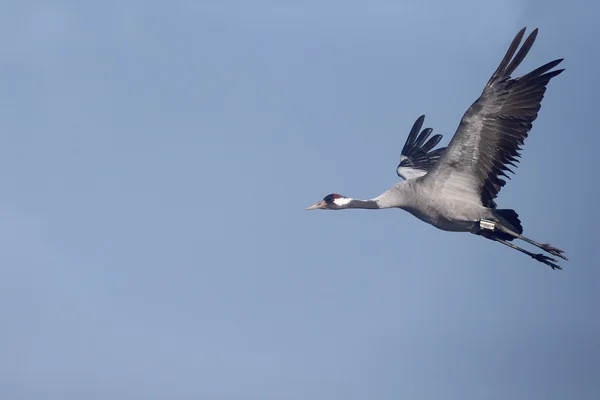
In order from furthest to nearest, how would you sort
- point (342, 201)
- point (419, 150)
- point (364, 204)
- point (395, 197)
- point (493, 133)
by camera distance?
point (419, 150), point (342, 201), point (364, 204), point (395, 197), point (493, 133)

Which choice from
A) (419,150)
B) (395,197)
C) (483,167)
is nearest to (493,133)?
(483,167)

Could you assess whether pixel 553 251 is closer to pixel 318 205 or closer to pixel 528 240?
pixel 528 240

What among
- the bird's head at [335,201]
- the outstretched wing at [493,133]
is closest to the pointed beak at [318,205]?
the bird's head at [335,201]

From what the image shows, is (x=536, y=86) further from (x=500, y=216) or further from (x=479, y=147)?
(x=500, y=216)

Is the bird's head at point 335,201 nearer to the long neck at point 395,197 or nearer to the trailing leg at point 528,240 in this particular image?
the long neck at point 395,197

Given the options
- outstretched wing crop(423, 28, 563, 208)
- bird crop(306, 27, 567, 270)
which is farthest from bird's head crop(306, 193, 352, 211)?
outstretched wing crop(423, 28, 563, 208)

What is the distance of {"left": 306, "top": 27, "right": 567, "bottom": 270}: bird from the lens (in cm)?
2372

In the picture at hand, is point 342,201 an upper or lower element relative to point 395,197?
upper

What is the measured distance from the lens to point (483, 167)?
24969 mm

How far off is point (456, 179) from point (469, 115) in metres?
2.01

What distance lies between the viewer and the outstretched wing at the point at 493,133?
23656 millimetres

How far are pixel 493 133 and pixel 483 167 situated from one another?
1.04 metres

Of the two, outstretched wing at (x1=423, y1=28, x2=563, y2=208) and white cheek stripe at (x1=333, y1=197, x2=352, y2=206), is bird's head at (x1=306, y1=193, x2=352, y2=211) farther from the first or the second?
outstretched wing at (x1=423, y1=28, x2=563, y2=208)

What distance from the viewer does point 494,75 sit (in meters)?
23.6
